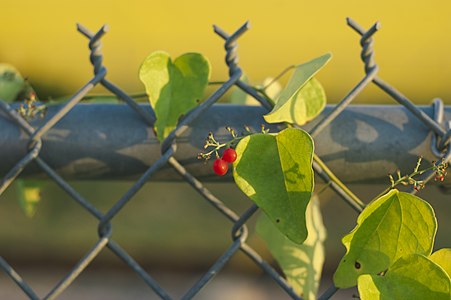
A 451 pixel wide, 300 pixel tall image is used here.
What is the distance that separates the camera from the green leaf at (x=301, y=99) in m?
0.73

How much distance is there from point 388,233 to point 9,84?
0.58 m

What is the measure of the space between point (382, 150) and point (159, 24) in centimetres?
218

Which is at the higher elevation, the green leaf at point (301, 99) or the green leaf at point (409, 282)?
the green leaf at point (301, 99)

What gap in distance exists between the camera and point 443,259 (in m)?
0.73

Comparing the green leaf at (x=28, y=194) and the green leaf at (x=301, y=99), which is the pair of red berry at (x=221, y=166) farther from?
the green leaf at (x=28, y=194)

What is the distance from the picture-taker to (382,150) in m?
0.80

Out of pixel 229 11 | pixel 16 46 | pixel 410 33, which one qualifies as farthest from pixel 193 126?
pixel 16 46

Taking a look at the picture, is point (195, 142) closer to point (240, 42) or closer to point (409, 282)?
point (409, 282)

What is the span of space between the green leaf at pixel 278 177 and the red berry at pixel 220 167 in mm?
34

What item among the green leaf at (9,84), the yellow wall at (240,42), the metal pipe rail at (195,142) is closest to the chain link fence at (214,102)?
the metal pipe rail at (195,142)

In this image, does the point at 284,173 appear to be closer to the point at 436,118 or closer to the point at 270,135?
the point at 270,135

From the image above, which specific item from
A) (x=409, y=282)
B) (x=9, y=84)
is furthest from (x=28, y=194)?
(x=409, y=282)

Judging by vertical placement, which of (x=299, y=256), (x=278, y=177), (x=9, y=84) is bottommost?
(x=299, y=256)

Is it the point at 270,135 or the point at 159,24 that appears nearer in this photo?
the point at 270,135
